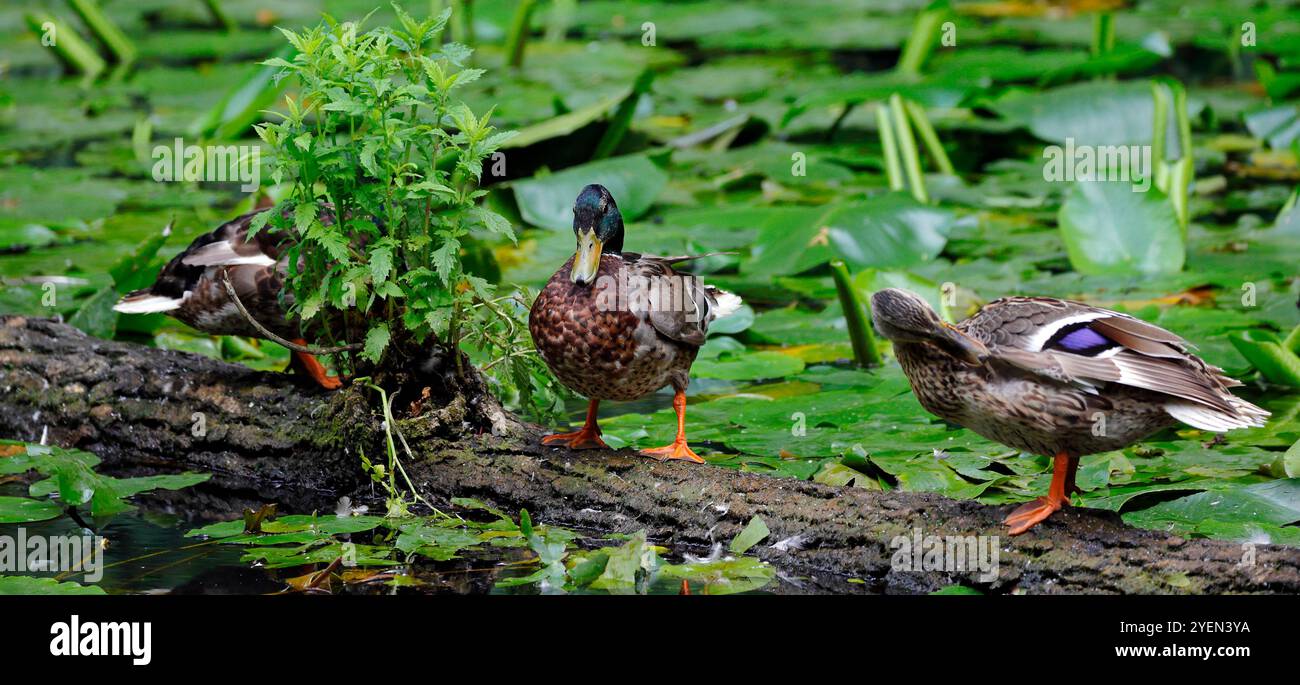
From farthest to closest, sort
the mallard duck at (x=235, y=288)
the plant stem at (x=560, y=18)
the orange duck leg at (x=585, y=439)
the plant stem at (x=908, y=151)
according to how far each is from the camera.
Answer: the plant stem at (x=560, y=18) → the plant stem at (x=908, y=151) → the mallard duck at (x=235, y=288) → the orange duck leg at (x=585, y=439)

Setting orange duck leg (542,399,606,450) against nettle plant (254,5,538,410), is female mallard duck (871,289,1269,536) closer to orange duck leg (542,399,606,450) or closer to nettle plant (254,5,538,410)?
orange duck leg (542,399,606,450)

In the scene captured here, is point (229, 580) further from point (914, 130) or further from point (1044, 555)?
point (914, 130)

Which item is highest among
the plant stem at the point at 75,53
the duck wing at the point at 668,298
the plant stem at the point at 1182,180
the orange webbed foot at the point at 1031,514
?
the plant stem at the point at 75,53

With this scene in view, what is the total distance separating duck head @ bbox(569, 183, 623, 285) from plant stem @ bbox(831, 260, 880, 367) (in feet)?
4.13

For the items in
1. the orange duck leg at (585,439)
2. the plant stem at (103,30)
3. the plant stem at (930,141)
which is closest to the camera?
the orange duck leg at (585,439)

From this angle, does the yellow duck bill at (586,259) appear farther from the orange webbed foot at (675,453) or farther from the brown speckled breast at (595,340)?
the orange webbed foot at (675,453)

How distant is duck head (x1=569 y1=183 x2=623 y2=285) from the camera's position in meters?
4.45

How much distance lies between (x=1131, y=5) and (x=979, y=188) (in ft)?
21.5

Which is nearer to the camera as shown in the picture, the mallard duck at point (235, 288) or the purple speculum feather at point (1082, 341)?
the purple speculum feather at point (1082, 341)

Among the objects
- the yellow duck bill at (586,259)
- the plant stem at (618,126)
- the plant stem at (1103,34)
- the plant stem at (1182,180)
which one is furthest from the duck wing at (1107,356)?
the plant stem at (1103,34)

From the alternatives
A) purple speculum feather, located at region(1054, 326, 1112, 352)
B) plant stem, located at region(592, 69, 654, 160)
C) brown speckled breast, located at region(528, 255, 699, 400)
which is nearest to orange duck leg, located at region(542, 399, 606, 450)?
brown speckled breast, located at region(528, 255, 699, 400)

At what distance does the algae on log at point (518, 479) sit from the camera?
3.73m

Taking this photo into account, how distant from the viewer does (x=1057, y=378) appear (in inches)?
149

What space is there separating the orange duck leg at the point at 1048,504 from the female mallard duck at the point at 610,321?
44.0 inches
